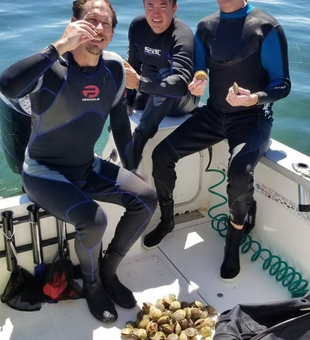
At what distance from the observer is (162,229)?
2889mm

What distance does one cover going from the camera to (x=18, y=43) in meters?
7.65

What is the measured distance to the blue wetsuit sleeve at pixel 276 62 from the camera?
8.23 ft

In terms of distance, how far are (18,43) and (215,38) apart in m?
5.72

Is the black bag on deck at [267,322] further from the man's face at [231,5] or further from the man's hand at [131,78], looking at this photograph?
the man's face at [231,5]

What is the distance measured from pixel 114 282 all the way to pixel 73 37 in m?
1.23

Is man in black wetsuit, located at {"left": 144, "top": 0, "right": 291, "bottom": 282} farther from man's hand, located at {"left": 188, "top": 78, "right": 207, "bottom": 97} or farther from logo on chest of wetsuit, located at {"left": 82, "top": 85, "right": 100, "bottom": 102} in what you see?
logo on chest of wetsuit, located at {"left": 82, "top": 85, "right": 100, "bottom": 102}

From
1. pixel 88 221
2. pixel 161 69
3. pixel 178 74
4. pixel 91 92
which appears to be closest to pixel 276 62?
pixel 178 74

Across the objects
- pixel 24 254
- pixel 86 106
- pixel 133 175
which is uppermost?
pixel 86 106

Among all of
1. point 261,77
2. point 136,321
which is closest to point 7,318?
point 136,321

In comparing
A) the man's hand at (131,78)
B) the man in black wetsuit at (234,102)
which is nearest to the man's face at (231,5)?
the man in black wetsuit at (234,102)

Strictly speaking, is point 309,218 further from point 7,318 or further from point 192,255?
point 7,318

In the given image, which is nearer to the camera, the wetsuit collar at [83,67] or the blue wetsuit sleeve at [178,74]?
the wetsuit collar at [83,67]

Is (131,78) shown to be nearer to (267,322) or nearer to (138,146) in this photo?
(138,146)

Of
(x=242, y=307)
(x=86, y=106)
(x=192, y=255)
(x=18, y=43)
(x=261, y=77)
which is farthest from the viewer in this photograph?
(x=18, y=43)
